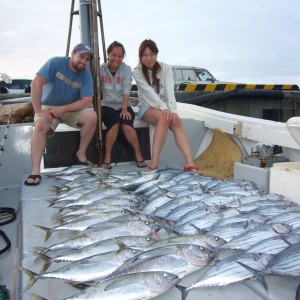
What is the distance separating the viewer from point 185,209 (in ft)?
9.52

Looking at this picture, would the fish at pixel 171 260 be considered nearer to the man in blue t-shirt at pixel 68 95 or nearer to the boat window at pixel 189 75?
the man in blue t-shirt at pixel 68 95

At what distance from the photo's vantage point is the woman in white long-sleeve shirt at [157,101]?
4555 millimetres

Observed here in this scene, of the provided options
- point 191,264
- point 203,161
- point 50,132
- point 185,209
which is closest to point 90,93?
point 50,132

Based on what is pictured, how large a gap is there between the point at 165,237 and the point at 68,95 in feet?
8.73

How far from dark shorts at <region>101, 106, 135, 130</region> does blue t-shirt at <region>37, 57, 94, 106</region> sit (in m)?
0.35

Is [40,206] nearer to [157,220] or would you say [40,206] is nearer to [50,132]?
[157,220]

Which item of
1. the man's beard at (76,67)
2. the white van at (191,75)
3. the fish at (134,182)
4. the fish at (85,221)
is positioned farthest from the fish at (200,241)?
the white van at (191,75)

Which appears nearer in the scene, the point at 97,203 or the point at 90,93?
the point at 97,203

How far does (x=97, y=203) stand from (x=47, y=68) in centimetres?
203

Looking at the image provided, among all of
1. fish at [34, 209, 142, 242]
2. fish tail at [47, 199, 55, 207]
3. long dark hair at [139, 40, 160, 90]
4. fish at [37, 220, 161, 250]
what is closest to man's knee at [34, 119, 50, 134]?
fish tail at [47, 199, 55, 207]

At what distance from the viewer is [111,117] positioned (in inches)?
190

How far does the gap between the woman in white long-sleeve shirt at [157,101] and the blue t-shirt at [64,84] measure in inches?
28.2

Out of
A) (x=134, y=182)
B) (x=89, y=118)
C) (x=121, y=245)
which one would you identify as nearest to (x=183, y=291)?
(x=121, y=245)

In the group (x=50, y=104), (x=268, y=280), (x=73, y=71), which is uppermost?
(x=73, y=71)
